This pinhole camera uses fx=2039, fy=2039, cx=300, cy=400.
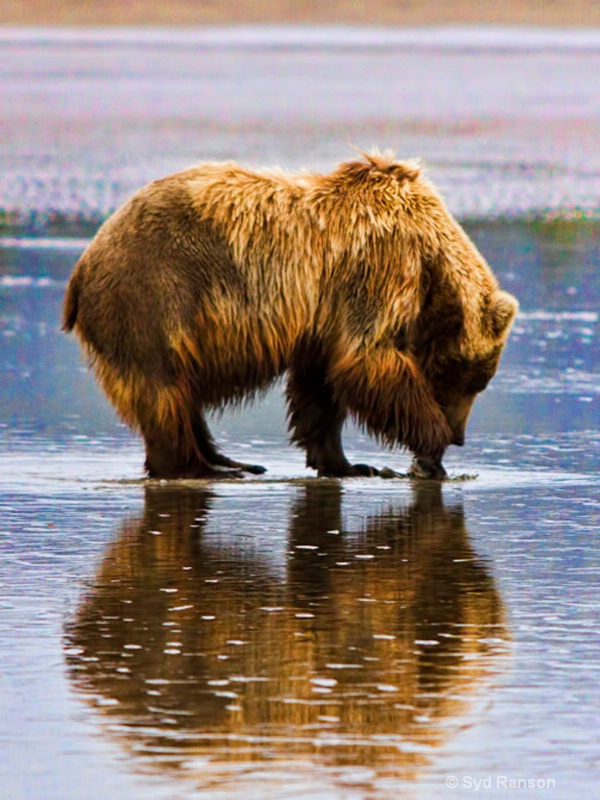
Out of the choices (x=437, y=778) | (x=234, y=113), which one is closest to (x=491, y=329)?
(x=437, y=778)

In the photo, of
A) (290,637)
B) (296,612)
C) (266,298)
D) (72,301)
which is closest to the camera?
(290,637)

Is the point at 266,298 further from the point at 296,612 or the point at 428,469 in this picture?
the point at 296,612

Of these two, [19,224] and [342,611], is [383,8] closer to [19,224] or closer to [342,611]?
[19,224]

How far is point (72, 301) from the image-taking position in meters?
8.41

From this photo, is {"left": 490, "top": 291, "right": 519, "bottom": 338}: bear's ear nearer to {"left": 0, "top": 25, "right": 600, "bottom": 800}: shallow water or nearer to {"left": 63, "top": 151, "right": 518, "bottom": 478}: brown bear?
{"left": 63, "top": 151, "right": 518, "bottom": 478}: brown bear

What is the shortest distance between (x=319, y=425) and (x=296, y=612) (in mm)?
2828

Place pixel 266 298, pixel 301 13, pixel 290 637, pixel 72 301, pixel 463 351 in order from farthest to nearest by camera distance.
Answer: pixel 301 13
pixel 463 351
pixel 72 301
pixel 266 298
pixel 290 637

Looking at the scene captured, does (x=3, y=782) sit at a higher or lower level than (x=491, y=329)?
lower

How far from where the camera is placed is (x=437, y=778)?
14.4ft

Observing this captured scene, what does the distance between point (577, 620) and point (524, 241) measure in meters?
11.9

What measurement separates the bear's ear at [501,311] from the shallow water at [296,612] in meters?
0.58

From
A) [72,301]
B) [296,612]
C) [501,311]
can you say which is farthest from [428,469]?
[296,612]

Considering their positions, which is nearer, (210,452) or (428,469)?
(428,469)

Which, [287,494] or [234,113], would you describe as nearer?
[287,494]
